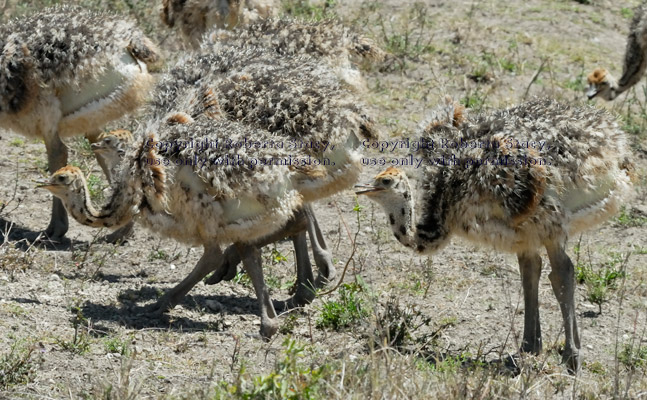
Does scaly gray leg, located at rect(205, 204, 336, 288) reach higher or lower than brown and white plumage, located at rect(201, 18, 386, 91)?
lower

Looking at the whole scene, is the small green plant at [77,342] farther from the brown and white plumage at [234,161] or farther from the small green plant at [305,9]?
the small green plant at [305,9]

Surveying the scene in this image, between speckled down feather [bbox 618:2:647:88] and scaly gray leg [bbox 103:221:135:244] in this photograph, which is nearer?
scaly gray leg [bbox 103:221:135:244]

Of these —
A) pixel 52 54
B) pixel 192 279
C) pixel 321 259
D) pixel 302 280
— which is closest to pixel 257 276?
pixel 192 279

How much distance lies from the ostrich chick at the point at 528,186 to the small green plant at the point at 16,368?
2.47 meters

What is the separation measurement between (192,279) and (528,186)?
88.6 inches

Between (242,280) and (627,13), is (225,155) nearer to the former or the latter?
(242,280)

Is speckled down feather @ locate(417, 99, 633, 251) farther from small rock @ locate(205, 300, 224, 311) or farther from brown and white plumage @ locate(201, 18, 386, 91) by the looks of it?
brown and white plumage @ locate(201, 18, 386, 91)

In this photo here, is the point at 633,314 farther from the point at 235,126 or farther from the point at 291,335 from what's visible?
the point at 235,126

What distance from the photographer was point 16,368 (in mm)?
5648

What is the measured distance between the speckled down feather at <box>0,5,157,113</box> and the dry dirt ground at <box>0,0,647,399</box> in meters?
1.06

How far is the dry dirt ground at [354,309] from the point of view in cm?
557

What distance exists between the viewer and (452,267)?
27.0ft

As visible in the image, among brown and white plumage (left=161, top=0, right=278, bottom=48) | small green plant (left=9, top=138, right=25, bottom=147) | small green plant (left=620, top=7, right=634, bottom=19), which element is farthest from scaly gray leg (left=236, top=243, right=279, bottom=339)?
small green plant (left=620, top=7, right=634, bottom=19)

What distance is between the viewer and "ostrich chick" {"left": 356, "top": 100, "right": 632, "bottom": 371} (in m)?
6.30
